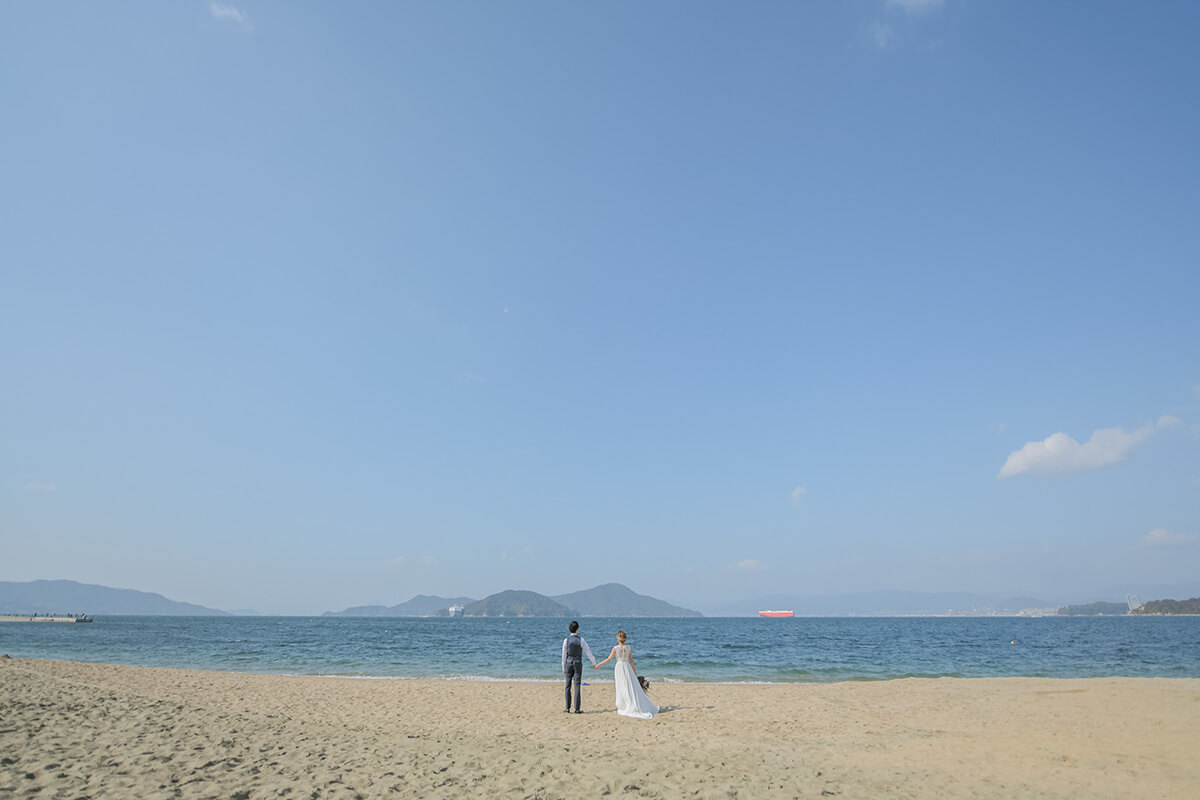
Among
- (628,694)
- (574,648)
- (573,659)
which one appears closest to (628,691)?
(628,694)

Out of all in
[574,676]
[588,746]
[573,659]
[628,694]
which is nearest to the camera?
[588,746]

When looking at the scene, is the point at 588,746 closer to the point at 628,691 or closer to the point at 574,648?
the point at 574,648

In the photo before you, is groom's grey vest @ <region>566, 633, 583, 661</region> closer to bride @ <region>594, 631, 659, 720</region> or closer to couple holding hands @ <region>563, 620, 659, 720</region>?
couple holding hands @ <region>563, 620, 659, 720</region>

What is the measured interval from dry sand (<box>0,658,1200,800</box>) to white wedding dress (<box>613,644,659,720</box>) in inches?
21.7

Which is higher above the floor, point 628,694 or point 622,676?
point 622,676

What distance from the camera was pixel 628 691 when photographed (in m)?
15.1

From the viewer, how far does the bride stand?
589 inches

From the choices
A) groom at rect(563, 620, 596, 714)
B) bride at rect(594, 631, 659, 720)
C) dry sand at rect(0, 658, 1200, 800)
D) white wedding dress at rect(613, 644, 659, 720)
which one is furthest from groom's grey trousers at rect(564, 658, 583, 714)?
white wedding dress at rect(613, 644, 659, 720)

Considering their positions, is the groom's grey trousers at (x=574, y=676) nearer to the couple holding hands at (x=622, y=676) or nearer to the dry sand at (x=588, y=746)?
the couple holding hands at (x=622, y=676)

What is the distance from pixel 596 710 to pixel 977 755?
897cm

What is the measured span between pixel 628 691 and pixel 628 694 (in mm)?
69

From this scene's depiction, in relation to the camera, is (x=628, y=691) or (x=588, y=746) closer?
(x=588, y=746)

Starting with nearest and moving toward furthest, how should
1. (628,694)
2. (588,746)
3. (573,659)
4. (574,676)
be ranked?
(588,746)
(628,694)
(573,659)
(574,676)

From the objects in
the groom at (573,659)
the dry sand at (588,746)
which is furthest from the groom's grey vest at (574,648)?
the dry sand at (588,746)
